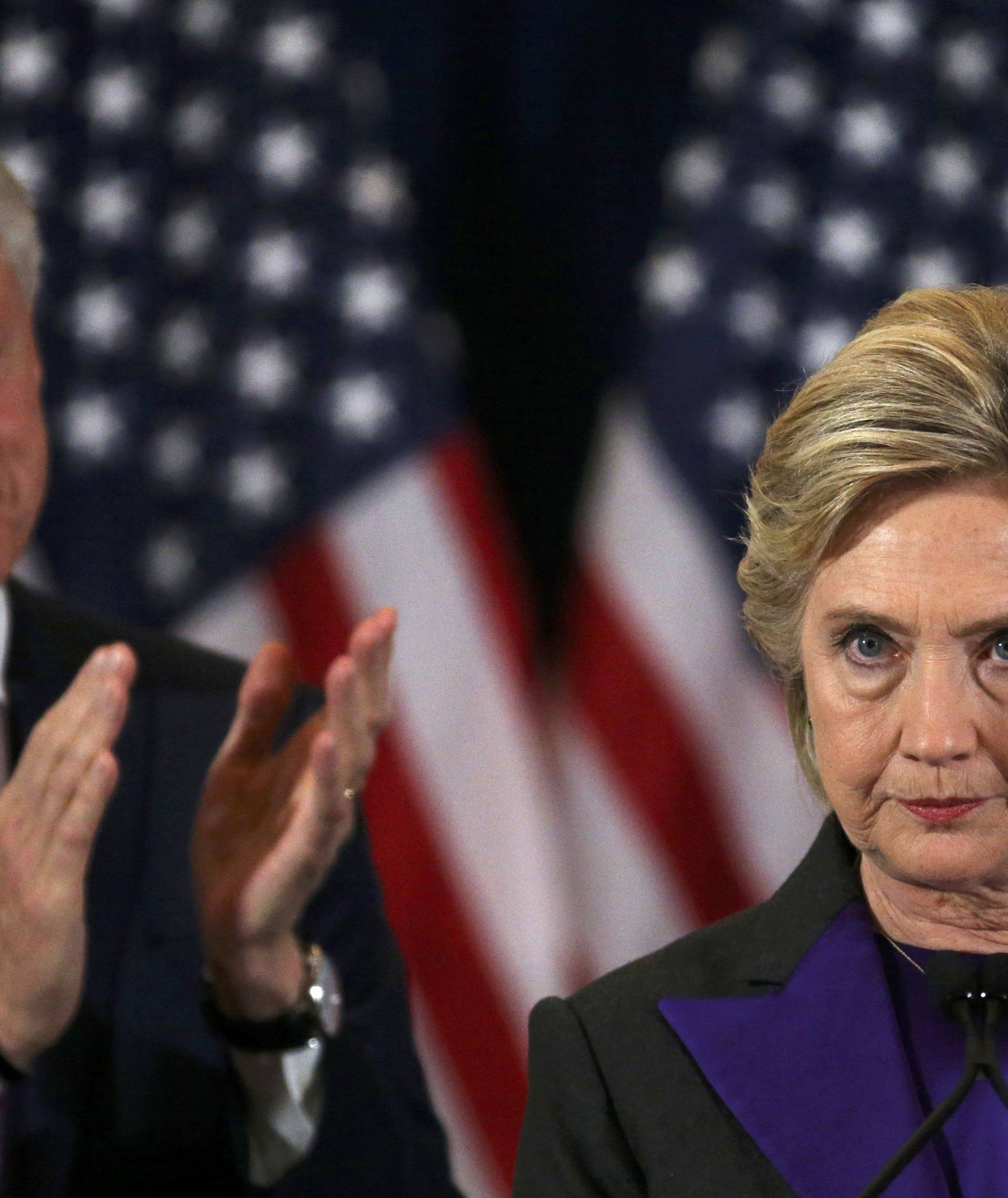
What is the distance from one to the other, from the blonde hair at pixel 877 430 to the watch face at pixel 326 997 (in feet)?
2.22

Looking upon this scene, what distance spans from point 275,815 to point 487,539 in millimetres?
759

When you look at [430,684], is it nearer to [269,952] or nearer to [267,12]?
[269,952]

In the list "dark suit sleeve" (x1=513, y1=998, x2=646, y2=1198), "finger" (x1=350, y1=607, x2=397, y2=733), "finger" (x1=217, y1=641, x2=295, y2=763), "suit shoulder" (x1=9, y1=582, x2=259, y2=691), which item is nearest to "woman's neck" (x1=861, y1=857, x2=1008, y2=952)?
"dark suit sleeve" (x1=513, y1=998, x2=646, y2=1198)

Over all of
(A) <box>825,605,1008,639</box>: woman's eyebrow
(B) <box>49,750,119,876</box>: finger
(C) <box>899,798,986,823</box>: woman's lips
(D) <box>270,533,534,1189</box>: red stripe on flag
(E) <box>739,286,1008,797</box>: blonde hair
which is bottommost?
(D) <box>270,533,534,1189</box>: red stripe on flag

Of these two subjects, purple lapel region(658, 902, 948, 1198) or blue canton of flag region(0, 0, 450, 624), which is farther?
blue canton of flag region(0, 0, 450, 624)

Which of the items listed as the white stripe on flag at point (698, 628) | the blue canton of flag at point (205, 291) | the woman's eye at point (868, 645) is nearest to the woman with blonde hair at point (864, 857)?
the woman's eye at point (868, 645)

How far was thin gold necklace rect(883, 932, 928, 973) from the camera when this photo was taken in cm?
125

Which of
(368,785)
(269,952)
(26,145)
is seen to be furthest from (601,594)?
(26,145)

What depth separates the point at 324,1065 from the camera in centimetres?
170

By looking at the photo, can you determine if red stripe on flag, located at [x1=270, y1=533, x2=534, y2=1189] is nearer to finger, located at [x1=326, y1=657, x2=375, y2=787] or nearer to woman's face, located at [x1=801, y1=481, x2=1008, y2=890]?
finger, located at [x1=326, y1=657, x2=375, y2=787]

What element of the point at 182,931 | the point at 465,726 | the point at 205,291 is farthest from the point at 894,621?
the point at 205,291

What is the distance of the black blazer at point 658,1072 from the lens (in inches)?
46.1

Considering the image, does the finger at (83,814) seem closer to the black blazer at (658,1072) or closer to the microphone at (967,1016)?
Answer: the black blazer at (658,1072)

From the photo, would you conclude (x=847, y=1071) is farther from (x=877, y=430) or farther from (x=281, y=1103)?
(x=281, y=1103)
